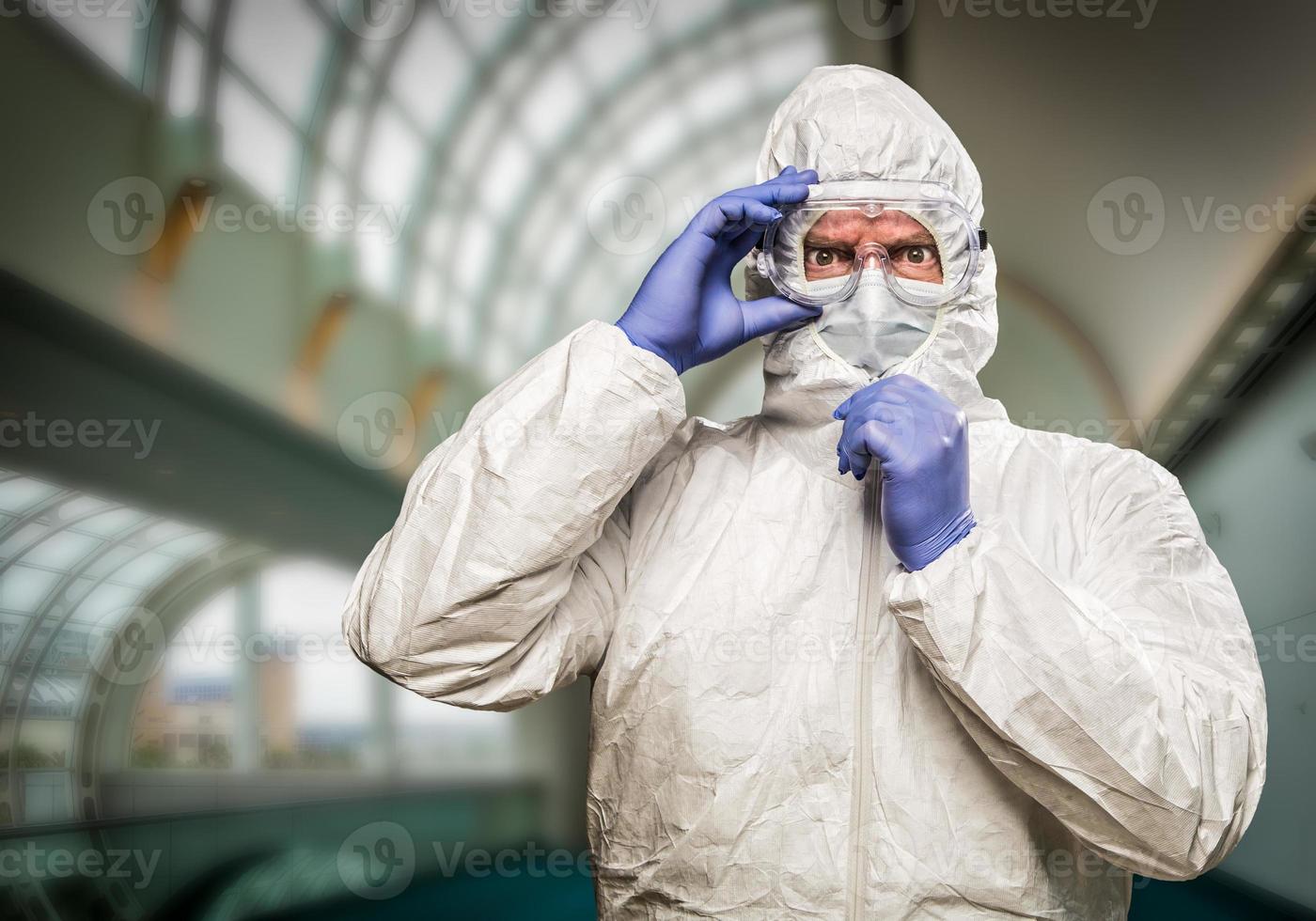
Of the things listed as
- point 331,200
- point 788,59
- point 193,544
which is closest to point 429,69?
point 331,200

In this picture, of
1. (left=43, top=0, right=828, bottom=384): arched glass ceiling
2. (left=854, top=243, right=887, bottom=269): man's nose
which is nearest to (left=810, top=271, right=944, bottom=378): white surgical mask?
(left=854, top=243, right=887, bottom=269): man's nose

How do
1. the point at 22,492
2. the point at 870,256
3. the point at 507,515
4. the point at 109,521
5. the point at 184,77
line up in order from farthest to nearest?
1. the point at 184,77
2. the point at 109,521
3. the point at 22,492
4. the point at 870,256
5. the point at 507,515

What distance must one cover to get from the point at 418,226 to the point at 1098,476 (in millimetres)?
1776

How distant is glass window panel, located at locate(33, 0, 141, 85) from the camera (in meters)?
2.32

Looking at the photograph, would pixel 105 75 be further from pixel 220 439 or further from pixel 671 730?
pixel 671 730

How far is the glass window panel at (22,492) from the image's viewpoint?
86.1 inches

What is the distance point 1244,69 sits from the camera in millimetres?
2557

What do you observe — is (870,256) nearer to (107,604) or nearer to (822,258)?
(822,258)

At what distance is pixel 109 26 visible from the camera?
236 cm

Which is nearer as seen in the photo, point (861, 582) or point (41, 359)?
point (861, 582)

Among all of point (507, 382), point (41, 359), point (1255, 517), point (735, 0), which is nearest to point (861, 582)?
point (507, 382)

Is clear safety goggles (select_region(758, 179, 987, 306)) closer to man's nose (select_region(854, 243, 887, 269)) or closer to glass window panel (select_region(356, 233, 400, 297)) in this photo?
man's nose (select_region(854, 243, 887, 269))

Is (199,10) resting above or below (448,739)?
above

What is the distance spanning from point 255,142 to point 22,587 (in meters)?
1.05
